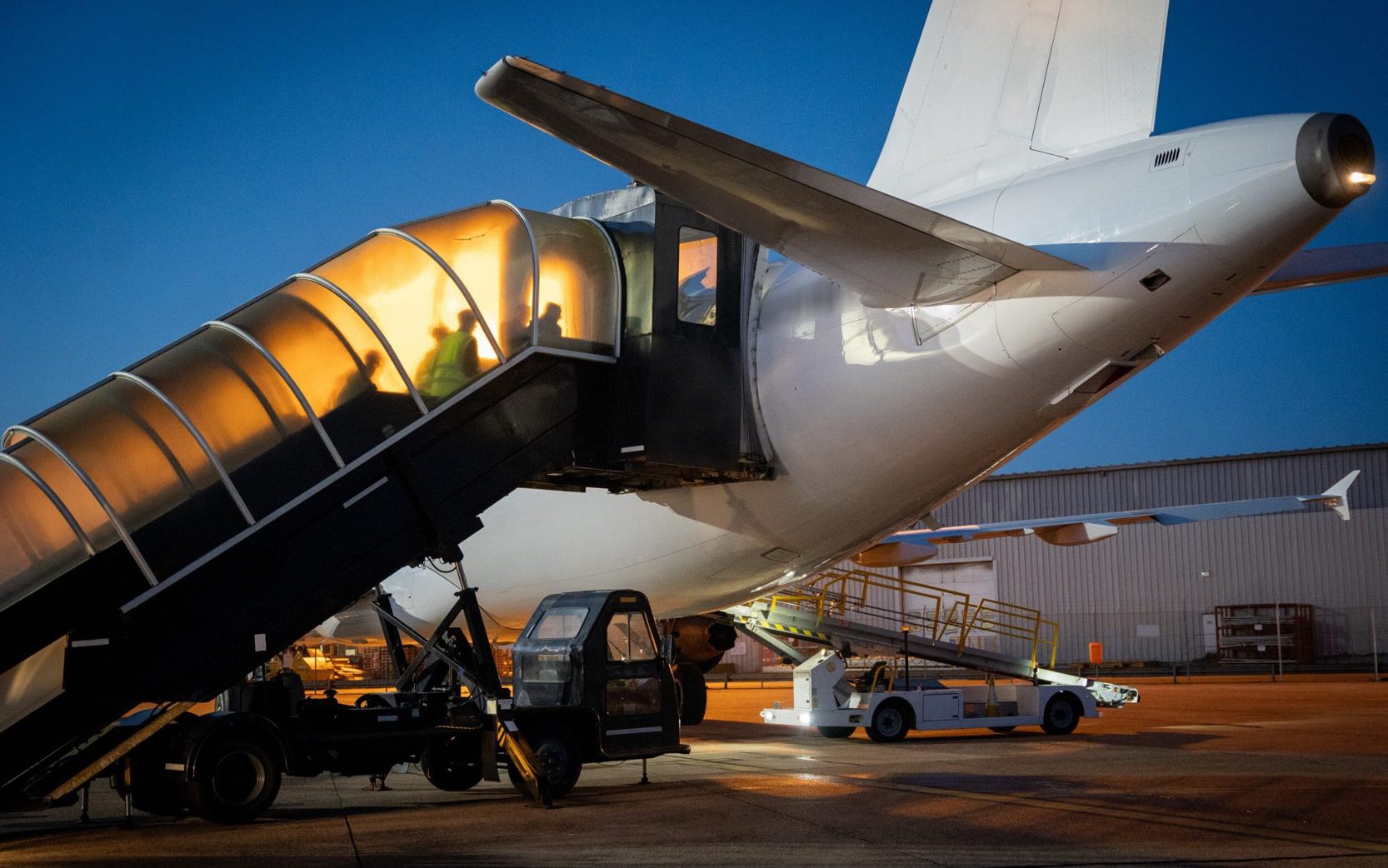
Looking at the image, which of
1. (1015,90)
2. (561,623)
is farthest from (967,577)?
(1015,90)

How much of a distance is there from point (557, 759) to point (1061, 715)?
35.9 feet

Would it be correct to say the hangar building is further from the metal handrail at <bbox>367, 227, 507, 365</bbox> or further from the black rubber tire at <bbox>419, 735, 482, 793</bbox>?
the metal handrail at <bbox>367, 227, 507, 365</bbox>

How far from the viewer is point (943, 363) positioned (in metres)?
11.0

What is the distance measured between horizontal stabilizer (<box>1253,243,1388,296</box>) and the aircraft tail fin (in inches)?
76.4

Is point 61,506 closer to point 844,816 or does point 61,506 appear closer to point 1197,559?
point 844,816

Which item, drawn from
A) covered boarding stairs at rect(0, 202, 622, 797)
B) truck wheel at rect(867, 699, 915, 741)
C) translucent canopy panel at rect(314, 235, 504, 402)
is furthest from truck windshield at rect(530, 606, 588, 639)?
truck wheel at rect(867, 699, 915, 741)

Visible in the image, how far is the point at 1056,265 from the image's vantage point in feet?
32.4

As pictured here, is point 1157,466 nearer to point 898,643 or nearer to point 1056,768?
point 898,643

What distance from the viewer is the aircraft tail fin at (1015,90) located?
10672 mm

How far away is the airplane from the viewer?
893 centimetres

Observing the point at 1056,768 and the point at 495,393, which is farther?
the point at 1056,768

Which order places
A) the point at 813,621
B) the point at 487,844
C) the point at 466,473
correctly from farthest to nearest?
the point at 813,621 < the point at 466,473 < the point at 487,844

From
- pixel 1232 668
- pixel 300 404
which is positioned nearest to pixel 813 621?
pixel 300 404

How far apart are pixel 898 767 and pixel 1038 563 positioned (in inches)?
1638
